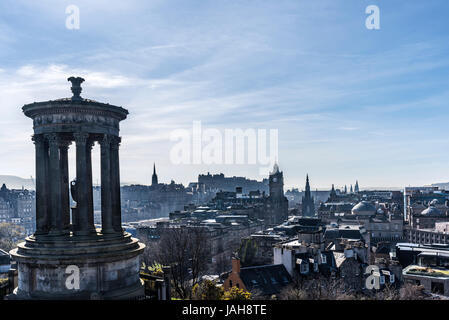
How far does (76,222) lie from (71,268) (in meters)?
2.76

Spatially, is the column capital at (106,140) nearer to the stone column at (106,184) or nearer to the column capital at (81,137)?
the stone column at (106,184)

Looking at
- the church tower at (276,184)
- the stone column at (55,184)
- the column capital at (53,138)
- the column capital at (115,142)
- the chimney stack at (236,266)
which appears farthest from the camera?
the church tower at (276,184)

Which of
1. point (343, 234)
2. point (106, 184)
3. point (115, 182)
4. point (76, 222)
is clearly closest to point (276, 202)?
point (343, 234)

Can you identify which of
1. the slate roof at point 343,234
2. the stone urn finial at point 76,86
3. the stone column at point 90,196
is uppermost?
the stone urn finial at point 76,86

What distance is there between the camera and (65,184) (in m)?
23.6

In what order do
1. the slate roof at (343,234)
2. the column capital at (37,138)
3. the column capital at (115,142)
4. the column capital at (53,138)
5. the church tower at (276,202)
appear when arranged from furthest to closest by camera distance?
1. the church tower at (276,202)
2. the slate roof at (343,234)
3. the column capital at (115,142)
4. the column capital at (37,138)
5. the column capital at (53,138)

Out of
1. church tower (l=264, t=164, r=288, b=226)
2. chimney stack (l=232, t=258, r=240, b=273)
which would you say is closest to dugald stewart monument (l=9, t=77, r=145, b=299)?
chimney stack (l=232, t=258, r=240, b=273)

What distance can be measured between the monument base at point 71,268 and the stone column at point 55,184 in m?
0.83

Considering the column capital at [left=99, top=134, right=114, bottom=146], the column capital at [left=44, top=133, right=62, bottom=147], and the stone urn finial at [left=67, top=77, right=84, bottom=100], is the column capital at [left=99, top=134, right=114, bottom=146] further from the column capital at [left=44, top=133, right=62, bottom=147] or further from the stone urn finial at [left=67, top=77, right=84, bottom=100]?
the stone urn finial at [left=67, top=77, right=84, bottom=100]

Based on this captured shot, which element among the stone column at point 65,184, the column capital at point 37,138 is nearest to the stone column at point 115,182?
the stone column at point 65,184

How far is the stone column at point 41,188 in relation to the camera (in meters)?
22.0
